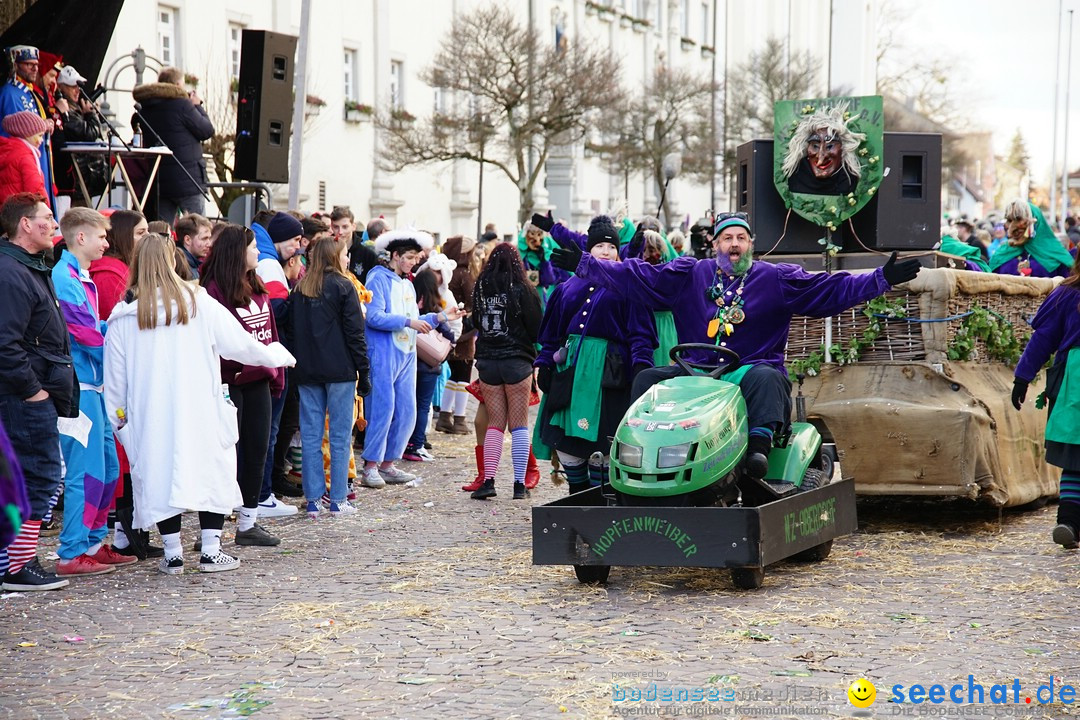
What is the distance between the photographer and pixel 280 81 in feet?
53.8

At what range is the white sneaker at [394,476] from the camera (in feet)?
39.6

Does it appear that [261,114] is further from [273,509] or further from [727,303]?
[727,303]

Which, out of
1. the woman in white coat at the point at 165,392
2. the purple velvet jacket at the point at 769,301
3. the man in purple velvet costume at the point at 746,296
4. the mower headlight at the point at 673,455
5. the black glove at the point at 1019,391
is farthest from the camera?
the black glove at the point at 1019,391

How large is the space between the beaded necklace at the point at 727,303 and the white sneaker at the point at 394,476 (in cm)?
430

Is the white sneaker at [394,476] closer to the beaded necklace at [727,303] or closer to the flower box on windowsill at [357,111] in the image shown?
the beaded necklace at [727,303]

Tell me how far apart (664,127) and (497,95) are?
12034mm

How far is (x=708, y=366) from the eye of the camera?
8328 millimetres

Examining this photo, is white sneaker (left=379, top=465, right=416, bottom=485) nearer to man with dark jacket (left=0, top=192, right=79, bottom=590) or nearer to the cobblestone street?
the cobblestone street

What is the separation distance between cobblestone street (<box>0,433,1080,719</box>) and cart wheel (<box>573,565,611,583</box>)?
9 centimetres

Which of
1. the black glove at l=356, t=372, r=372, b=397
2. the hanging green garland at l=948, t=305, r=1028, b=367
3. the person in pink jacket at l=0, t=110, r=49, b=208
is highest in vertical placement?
the person in pink jacket at l=0, t=110, r=49, b=208

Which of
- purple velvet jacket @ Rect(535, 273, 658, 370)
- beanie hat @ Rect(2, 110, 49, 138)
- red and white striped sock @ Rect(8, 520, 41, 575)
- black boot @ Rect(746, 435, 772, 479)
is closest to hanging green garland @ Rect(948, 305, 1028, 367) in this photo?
purple velvet jacket @ Rect(535, 273, 658, 370)

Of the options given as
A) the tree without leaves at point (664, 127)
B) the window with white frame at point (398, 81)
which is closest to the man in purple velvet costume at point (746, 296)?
the window with white frame at point (398, 81)

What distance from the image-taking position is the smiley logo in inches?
218

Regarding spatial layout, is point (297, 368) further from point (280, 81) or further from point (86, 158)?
point (280, 81)
